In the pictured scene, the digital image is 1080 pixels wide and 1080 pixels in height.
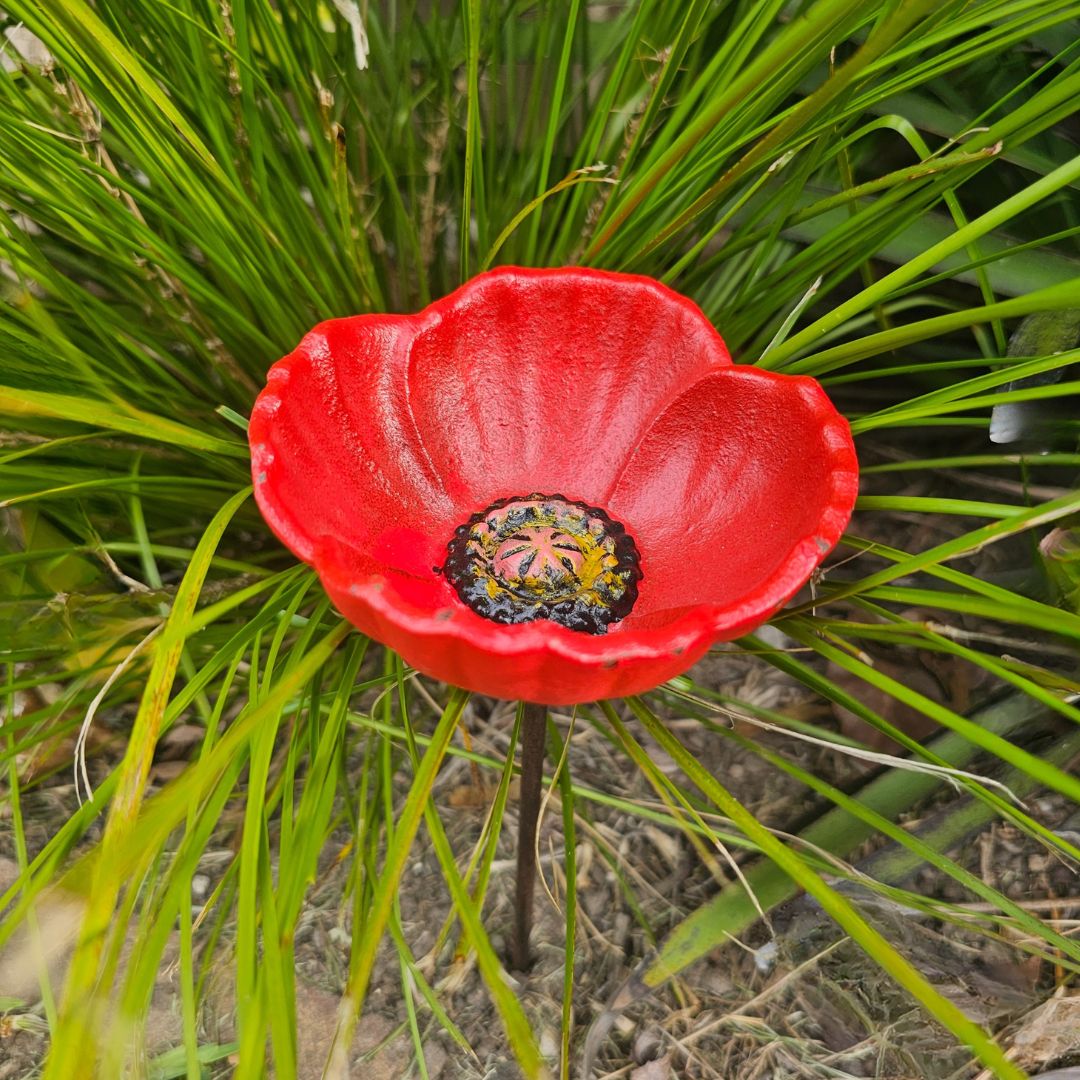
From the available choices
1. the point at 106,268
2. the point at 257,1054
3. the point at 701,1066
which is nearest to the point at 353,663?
the point at 257,1054

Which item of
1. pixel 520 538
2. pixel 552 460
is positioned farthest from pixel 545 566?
pixel 552 460

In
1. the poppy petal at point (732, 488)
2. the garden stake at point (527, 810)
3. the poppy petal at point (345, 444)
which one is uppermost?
Result: the poppy petal at point (345, 444)

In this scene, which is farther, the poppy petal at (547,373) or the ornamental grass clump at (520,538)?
the poppy petal at (547,373)

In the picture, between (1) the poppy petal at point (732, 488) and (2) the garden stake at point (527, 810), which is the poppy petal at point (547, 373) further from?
(2) the garden stake at point (527, 810)

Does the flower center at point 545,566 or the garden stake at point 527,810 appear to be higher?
the flower center at point 545,566

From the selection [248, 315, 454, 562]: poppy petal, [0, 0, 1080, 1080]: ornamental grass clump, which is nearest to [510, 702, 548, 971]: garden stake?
[0, 0, 1080, 1080]: ornamental grass clump

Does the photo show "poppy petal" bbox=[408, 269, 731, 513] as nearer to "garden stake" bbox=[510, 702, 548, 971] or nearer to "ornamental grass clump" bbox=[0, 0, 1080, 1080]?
"ornamental grass clump" bbox=[0, 0, 1080, 1080]

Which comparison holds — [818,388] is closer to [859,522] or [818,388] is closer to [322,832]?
[322,832]

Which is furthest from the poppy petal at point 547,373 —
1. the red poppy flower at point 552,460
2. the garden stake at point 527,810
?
the garden stake at point 527,810
